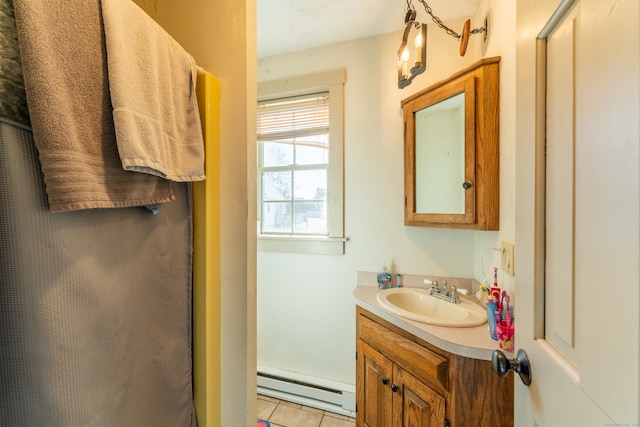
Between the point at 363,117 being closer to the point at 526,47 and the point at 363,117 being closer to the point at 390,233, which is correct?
the point at 390,233

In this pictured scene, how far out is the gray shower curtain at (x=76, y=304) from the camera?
0.35 metres

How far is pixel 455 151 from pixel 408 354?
1015mm

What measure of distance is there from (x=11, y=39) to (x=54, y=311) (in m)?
0.41

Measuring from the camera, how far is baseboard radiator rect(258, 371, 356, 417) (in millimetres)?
1619

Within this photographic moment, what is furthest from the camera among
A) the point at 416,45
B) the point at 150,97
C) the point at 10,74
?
the point at 416,45

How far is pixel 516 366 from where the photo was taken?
0.59 metres

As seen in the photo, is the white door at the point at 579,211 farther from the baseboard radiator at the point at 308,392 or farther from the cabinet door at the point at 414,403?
the baseboard radiator at the point at 308,392

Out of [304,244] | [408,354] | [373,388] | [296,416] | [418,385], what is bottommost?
[296,416]

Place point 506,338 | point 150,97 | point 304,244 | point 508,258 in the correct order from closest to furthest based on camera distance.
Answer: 1. point 150,97
2. point 506,338
3. point 508,258
4. point 304,244

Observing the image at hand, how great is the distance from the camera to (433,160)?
1.40 metres

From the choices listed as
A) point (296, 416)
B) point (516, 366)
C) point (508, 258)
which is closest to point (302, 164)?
point (508, 258)

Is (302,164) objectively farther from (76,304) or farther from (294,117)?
(76,304)

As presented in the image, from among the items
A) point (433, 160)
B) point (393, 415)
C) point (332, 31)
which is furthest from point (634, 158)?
point (332, 31)

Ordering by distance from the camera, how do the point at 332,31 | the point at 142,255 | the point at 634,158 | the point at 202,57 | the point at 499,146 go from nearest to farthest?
the point at 634,158 < the point at 142,255 < the point at 202,57 < the point at 499,146 < the point at 332,31
